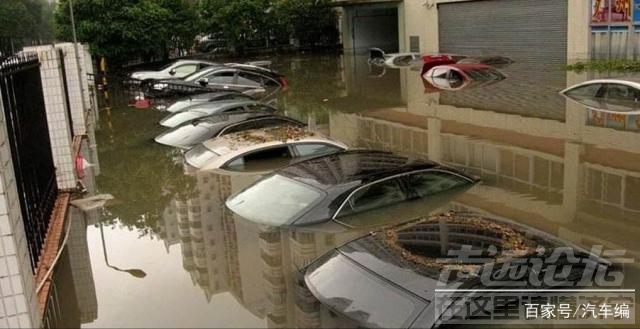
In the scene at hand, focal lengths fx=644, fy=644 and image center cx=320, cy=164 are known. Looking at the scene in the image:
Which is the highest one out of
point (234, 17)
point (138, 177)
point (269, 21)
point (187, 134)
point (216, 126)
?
point (234, 17)

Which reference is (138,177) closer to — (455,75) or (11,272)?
(11,272)

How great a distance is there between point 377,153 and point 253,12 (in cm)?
3548

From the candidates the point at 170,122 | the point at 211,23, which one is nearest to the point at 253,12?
the point at 211,23

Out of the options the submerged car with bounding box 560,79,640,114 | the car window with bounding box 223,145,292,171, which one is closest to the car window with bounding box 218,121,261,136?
the car window with bounding box 223,145,292,171

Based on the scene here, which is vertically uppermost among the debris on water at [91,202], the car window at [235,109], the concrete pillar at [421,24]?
the concrete pillar at [421,24]

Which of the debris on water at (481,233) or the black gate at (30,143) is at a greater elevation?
the black gate at (30,143)

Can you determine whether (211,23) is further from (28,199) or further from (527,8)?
(28,199)

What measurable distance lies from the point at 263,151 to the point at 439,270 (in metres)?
6.38

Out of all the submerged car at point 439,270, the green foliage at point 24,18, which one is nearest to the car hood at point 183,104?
the submerged car at point 439,270

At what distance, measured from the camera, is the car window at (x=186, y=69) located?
26.5 meters

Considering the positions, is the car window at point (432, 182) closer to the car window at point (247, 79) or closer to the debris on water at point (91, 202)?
the debris on water at point (91, 202)

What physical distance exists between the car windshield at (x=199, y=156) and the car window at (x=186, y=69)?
14567mm

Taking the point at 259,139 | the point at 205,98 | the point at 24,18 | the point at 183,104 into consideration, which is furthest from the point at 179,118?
the point at 24,18

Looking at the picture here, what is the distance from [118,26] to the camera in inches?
1280
